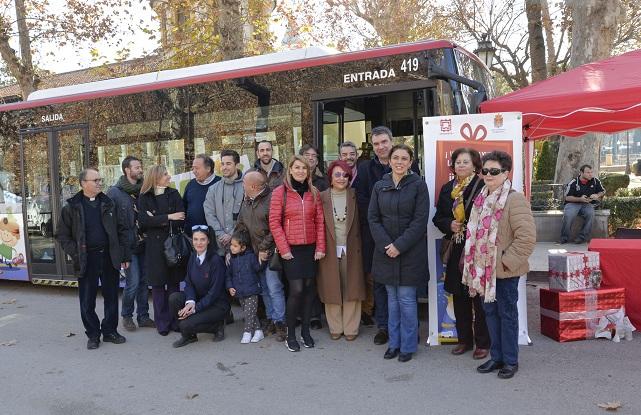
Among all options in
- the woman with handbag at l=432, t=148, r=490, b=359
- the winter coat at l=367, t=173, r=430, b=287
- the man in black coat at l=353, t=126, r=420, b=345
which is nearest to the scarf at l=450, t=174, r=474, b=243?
the woman with handbag at l=432, t=148, r=490, b=359

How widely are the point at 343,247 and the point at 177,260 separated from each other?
5.65ft

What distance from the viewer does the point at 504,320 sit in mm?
4094

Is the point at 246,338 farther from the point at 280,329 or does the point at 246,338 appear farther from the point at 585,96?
the point at 585,96

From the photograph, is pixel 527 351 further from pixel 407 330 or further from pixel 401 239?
pixel 401 239

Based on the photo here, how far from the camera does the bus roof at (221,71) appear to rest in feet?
18.8

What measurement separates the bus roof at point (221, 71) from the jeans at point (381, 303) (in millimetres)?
2452

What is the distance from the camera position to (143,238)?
5.86 meters

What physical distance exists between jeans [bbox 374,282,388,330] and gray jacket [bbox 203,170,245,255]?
66.7 inches

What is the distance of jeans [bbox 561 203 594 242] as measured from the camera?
34.9 feet

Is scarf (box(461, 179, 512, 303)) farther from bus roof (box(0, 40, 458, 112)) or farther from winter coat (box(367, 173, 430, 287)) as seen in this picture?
bus roof (box(0, 40, 458, 112))

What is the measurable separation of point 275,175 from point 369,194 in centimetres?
110

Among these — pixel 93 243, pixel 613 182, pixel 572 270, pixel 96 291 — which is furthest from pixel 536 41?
pixel 96 291

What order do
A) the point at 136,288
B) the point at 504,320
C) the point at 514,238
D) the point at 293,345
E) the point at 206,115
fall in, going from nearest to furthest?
the point at 514,238
the point at 504,320
the point at 293,345
the point at 136,288
the point at 206,115

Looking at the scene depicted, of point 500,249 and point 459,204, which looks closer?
point 500,249
